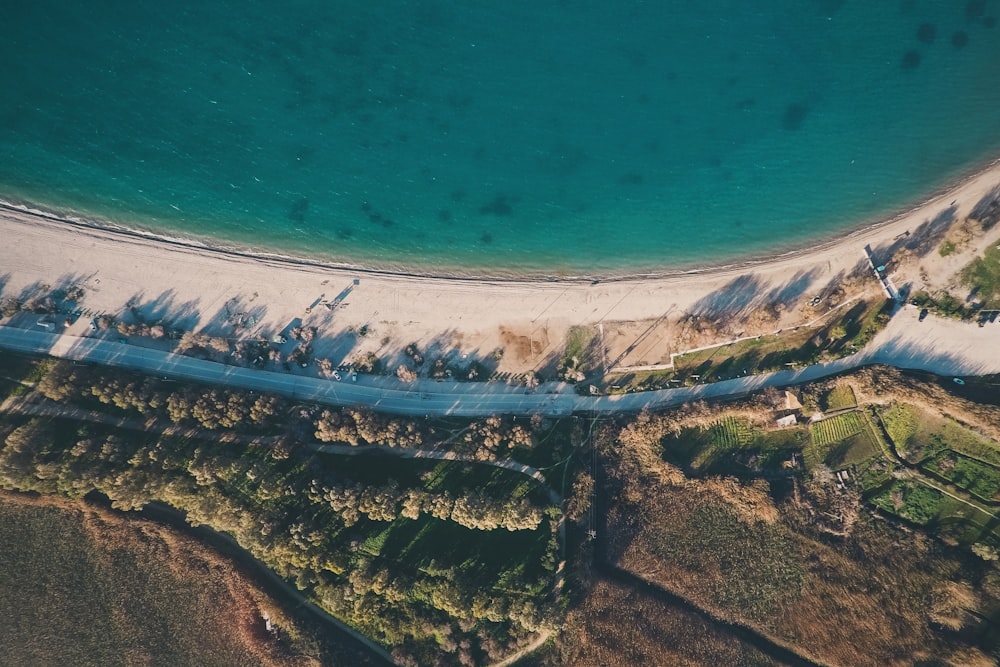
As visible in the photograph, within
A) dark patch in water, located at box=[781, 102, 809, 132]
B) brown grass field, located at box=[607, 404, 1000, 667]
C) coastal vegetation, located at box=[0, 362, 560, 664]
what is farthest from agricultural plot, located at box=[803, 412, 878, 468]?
dark patch in water, located at box=[781, 102, 809, 132]

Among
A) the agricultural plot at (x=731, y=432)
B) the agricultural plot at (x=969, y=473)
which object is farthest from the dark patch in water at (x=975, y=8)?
the agricultural plot at (x=731, y=432)

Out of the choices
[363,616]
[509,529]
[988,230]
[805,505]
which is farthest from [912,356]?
[363,616]

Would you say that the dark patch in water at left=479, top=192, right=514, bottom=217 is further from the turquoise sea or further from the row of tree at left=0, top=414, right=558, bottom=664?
the row of tree at left=0, top=414, right=558, bottom=664

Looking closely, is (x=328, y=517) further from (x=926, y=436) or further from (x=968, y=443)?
(x=968, y=443)

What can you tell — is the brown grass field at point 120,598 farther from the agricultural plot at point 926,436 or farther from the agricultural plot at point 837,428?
the agricultural plot at point 926,436

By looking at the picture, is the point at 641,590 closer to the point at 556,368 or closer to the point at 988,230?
the point at 556,368

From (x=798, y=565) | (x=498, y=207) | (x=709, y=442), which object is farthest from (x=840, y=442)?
(x=498, y=207)
